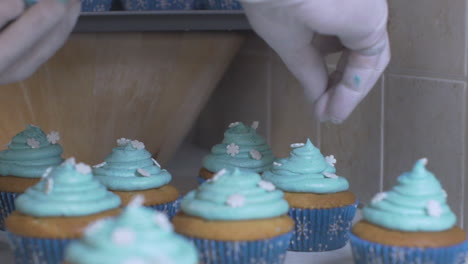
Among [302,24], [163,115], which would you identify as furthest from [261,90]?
[302,24]

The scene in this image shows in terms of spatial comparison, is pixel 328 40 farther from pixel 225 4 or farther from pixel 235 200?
pixel 225 4

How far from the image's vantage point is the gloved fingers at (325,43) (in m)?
1.04

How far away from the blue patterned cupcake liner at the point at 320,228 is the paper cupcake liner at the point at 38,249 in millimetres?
341

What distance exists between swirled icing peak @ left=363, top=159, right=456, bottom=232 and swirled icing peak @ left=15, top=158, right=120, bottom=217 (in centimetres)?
32

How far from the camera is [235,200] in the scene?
0.88 m

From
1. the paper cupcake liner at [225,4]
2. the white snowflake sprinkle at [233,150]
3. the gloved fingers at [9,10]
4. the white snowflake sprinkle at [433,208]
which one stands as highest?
the gloved fingers at [9,10]

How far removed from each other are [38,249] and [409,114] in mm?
633

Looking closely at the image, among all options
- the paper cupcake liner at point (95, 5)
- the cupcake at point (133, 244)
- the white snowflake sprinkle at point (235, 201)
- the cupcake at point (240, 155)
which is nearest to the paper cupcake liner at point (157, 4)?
the paper cupcake liner at point (95, 5)

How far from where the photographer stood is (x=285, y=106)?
5.44 feet

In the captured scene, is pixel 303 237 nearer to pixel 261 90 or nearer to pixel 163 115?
pixel 163 115

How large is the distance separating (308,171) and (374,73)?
0.18 m

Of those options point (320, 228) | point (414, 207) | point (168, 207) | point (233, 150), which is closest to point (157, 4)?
point (233, 150)

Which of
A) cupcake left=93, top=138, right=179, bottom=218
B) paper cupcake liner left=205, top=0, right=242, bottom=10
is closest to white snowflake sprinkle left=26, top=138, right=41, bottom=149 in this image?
cupcake left=93, top=138, right=179, bottom=218

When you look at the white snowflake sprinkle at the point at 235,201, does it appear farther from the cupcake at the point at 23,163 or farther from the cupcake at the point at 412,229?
the cupcake at the point at 23,163
